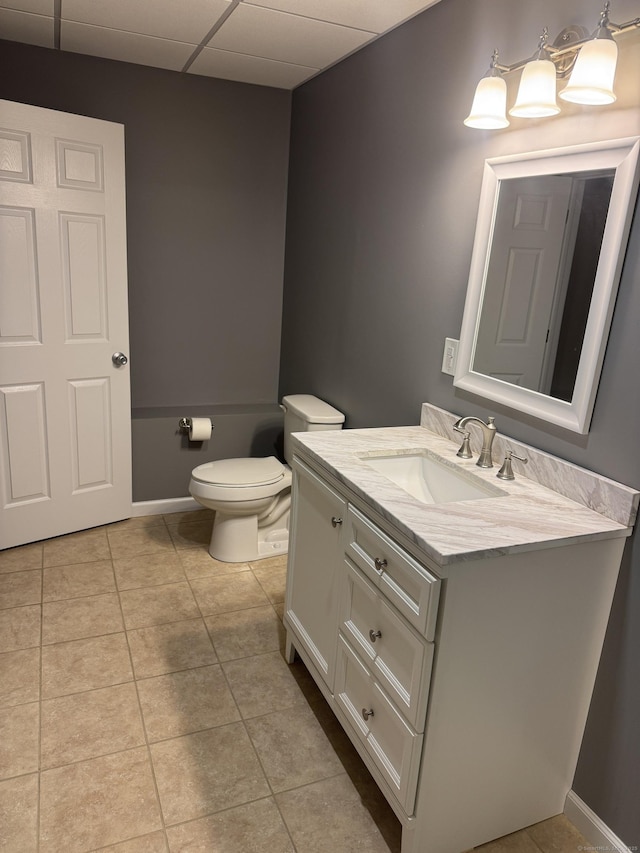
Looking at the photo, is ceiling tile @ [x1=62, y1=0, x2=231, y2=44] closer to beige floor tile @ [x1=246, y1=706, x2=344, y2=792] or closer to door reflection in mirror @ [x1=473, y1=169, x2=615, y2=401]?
door reflection in mirror @ [x1=473, y1=169, x2=615, y2=401]

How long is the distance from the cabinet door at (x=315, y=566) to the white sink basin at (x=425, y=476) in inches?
8.0

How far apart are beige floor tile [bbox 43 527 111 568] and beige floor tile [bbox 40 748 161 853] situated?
1.23 m

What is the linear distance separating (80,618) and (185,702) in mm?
656

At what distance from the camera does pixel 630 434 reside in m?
1.46

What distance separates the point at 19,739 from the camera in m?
1.83

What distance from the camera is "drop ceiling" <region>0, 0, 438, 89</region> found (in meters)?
2.18

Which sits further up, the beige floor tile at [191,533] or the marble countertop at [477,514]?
the marble countertop at [477,514]

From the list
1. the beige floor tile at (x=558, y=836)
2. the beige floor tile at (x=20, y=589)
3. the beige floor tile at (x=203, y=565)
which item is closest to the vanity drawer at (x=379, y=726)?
the beige floor tile at (x=558, y=836)

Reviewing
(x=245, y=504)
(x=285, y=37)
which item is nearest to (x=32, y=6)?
(x=285, y=37)

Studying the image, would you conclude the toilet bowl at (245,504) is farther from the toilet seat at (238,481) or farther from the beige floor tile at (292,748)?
the beige floor tile at (292,748)

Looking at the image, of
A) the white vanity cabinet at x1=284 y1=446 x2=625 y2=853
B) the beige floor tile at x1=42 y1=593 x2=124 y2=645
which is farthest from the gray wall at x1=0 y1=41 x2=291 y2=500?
the white vanity cabinet at x1=284 y1=446 x2=625 y2=853

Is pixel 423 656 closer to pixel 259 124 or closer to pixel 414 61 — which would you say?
pixel 414 61

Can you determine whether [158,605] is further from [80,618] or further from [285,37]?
[285,37]

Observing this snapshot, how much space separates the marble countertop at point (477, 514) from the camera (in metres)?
1.34
